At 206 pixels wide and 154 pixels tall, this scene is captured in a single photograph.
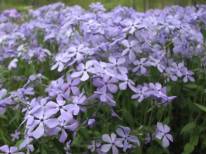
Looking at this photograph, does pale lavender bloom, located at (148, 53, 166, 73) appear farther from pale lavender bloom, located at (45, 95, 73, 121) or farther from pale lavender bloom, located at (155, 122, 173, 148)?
pale lavender bloom, located at (45, 95, 73, 121)

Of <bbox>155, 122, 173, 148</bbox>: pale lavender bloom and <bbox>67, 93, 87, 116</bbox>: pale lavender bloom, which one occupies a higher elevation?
<bbox>67, 93, 87, 116</bbox>: pale lavender bloom

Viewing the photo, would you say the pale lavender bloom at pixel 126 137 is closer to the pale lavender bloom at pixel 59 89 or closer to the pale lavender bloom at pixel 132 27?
the pale lavender bloom at pixel 59 89

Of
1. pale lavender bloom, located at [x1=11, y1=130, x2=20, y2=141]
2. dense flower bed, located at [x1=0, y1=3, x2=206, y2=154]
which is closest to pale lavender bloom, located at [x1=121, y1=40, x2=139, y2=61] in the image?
dense flower bed, located at [x1=0, y1=3, x2=206, y2=154]

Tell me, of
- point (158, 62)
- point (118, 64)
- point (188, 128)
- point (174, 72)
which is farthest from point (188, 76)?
point (118, 64)

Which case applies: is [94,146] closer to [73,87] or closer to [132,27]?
[73,87]

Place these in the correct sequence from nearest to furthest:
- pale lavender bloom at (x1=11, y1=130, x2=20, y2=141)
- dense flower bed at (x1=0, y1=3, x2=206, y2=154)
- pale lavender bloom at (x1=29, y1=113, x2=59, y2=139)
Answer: pale lavender bloom at (x1=29, y1=113, x2=59, y2=139), dense flower bed at (x1=0, y1=3, x2=206, y2=154), pale lavender bloom at (x1=11, y1=130, x2=20, y2=141)

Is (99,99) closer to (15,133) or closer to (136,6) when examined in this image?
(15,133)

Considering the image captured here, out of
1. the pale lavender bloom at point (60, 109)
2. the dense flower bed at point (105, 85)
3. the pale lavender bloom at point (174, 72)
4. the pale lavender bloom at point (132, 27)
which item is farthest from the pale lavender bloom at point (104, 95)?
the pale lavender bloom at point (174, 72)

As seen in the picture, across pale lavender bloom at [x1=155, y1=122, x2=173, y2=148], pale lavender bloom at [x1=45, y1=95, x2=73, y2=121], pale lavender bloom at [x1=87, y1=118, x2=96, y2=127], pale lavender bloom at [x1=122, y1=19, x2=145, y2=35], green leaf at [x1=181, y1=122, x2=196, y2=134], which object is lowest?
green leaf at [x1=181, y1=122, x2=196, y2=134]

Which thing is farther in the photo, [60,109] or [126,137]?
[126,137]
